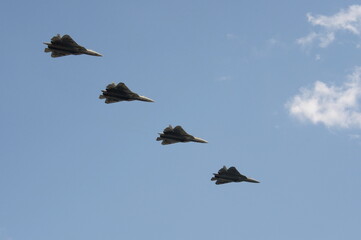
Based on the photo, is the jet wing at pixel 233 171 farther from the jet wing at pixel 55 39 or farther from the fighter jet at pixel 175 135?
the jet wing at pixel 55 39

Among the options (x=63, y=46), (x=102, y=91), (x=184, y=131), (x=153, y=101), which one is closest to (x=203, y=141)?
(x=184, y=131)

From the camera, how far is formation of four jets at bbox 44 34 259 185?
15362 cm

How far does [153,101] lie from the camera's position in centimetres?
15612

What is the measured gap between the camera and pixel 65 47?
154m

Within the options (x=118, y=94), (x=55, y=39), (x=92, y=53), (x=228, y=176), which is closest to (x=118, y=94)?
(x=118, y=94)

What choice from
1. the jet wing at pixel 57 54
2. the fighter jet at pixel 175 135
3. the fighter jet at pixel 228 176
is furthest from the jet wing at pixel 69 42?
the fighter jet at pixel 228 176

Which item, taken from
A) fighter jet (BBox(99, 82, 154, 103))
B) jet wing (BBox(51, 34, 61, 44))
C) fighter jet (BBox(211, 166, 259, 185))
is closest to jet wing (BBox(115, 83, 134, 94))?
fighter jet (BBox(99, 82, 154, 103))

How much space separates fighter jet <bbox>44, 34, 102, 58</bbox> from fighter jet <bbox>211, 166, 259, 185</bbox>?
41549 mm

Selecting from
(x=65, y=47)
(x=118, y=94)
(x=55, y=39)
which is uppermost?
(x=55, y=39)

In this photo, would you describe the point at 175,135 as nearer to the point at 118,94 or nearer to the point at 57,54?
the point at 118,94

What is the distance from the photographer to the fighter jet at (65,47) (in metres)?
154

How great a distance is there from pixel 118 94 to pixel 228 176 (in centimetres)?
3305

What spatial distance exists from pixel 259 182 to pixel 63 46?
5728 cm

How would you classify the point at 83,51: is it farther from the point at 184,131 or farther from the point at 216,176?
the point at 216,176
